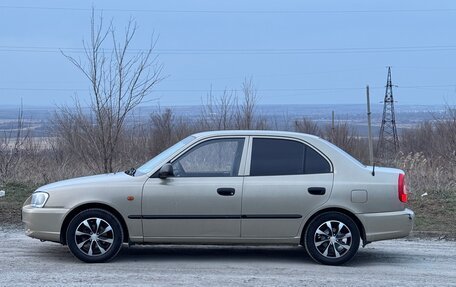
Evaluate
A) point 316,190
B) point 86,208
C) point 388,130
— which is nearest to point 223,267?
point 316,190

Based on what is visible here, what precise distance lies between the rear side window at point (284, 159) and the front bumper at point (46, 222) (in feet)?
7.34

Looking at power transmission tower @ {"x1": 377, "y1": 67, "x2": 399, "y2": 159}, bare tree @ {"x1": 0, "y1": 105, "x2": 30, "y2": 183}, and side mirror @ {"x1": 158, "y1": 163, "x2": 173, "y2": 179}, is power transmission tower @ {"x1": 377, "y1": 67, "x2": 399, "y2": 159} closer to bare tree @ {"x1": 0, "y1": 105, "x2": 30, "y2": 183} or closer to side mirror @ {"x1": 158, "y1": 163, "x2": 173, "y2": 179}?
bare tree @ {"x1": 0, "y1": 105, "x2": 30, "y2": 183}

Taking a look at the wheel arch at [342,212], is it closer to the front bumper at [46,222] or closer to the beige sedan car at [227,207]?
the beige sedan car at [227,207]

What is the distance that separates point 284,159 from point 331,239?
1061 millimetres

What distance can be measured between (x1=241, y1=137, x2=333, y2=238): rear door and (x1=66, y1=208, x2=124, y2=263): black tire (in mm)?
1453

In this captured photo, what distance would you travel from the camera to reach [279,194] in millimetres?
8508

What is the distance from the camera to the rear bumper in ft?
28.2

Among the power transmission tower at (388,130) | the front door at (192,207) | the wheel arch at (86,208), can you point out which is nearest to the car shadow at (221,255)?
the wheel arch at (86,208)

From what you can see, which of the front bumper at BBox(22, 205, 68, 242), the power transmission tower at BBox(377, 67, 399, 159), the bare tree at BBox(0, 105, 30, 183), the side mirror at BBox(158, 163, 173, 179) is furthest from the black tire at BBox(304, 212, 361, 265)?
the power transmission tower at BBox(377, 67, 399, 159)

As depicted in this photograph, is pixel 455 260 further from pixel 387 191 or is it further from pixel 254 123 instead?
pixel 254 123

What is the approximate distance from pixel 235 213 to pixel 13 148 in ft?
34.9

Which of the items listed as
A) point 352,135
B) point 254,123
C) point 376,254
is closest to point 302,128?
point 352,135

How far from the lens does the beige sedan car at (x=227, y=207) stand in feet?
27.8

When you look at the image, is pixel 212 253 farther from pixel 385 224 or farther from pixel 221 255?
pixel 385 224
